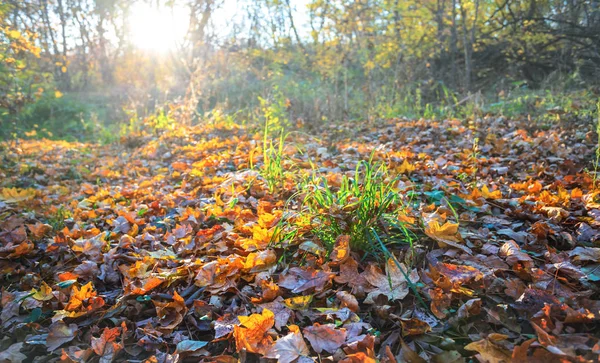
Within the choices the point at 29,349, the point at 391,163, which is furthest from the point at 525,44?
the point at 29,349

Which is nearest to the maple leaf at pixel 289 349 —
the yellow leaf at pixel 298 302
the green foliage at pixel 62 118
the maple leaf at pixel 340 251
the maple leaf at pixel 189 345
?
the yellow leaf at pixel 298 302

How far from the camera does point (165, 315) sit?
62.6 inches

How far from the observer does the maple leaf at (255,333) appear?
1.32 m

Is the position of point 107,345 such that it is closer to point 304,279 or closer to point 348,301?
point 304,279

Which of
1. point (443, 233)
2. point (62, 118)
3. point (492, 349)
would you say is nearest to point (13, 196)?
point (443, 233)

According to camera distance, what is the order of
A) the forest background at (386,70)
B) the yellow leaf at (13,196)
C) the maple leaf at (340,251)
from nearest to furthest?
the maple leaf at (340,251) → the yellow leaf at (13,196) → the forest background at (386,70)

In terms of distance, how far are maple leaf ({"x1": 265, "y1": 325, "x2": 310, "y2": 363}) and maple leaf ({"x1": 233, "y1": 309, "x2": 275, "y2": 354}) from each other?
0.03 meters

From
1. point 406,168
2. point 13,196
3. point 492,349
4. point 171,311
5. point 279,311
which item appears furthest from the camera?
point 13,196

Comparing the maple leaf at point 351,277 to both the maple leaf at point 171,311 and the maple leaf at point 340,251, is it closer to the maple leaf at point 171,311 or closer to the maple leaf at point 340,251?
the maple leaf at point 340,251

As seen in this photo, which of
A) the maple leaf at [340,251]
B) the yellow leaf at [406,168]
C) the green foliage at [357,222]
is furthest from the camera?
the yellow leaf at [406,168]

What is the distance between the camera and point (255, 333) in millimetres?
1356

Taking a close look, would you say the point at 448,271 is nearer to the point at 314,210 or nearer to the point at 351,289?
the point at 351,289

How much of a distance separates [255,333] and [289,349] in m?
0.13

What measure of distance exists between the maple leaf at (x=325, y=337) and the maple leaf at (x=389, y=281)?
9.6 inches
